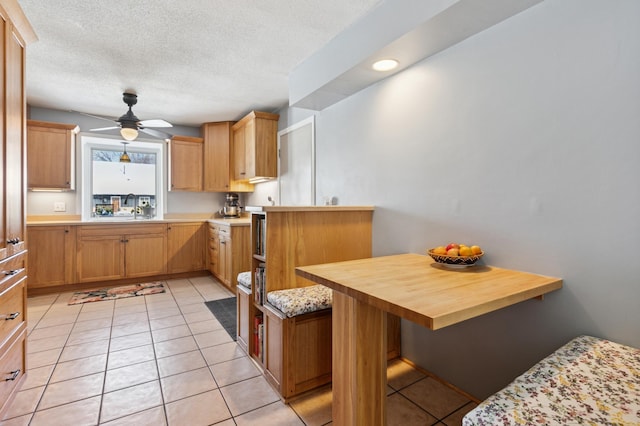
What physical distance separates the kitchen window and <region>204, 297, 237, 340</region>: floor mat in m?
2.21

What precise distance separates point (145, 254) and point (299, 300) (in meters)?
3.33

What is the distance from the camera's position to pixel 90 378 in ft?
6.56

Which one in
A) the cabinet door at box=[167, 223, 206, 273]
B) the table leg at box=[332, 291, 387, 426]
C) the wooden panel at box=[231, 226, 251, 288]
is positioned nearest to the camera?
the table leg at box=[332, 291, 387, 426]

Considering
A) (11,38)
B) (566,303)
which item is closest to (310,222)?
(566,303)

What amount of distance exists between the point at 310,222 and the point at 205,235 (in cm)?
302

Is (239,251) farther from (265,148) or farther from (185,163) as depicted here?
(185,163)

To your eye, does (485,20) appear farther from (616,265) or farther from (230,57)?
(230,57)

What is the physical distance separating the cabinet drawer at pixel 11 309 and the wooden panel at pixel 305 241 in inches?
52.5

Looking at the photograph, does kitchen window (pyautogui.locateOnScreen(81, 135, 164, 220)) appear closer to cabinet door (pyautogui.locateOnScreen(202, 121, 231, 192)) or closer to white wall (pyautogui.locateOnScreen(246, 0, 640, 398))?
cabinet door (pyautogui.locateOnScreen(202, 121, 231, 192))

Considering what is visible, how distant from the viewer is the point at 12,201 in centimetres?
167

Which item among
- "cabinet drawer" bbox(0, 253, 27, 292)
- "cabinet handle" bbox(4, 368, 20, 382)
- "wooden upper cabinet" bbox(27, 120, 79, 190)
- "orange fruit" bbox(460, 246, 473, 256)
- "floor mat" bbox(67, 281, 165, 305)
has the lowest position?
"floor mat" bbox(67, 281, 165, 305)

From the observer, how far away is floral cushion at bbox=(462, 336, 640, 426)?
793 mm

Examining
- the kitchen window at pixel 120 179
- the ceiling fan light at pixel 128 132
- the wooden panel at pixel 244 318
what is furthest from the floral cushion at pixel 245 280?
the kitchen window at pixel 120 179

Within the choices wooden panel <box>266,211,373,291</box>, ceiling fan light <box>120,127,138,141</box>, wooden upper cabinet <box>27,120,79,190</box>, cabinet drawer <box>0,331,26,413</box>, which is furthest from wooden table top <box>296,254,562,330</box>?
wooden upper cabinet <box>27,120,79,190</box>
